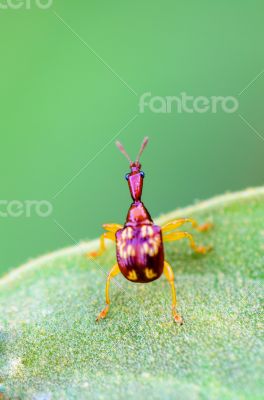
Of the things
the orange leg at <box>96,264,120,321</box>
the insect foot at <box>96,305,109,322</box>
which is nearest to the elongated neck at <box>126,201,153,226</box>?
the orange leg at <box>96,264,120,321</box>

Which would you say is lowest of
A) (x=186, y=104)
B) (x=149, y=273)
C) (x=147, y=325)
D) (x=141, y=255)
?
(x=147, y=325)

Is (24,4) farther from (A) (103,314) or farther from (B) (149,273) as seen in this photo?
(A) (103,314)

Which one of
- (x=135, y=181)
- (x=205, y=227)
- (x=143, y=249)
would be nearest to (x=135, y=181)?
(x=135, y=181)

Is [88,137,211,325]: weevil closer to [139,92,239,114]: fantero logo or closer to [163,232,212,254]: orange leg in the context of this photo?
[163,232,212,254]: orange leg

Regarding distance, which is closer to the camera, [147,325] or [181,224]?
[147,325]

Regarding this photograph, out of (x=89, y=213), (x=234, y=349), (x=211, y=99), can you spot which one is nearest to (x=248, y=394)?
(x=234, y=349)
